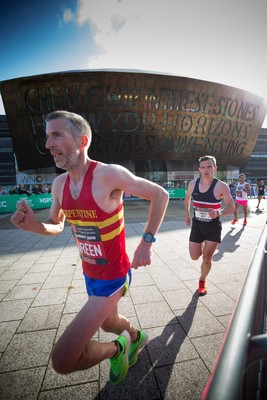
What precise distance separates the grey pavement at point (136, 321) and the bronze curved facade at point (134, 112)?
27939 millimetres

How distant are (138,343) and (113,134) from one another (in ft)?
103

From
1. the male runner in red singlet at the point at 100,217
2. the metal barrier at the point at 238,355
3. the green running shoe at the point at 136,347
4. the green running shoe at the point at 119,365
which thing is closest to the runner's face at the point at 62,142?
the male runner in red singlet at the point at 100,217

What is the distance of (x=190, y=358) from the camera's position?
2.21 metres

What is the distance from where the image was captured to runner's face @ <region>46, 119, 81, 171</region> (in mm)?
1743

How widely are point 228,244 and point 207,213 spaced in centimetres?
345

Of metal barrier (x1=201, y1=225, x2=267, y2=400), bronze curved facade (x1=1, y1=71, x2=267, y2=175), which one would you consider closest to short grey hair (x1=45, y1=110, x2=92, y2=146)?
metal barrier (x1=201, y1=225, x2=267, y2=400)

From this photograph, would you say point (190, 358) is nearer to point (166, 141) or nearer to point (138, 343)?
point (138, 343)

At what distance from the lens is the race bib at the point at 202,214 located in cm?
367

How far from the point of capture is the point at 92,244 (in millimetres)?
1875

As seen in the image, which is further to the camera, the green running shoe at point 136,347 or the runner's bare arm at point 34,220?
the green running shoe at point 136,347

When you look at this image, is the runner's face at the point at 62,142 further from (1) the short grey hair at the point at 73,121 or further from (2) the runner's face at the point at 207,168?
(2) the runner's face at the point at 207,168

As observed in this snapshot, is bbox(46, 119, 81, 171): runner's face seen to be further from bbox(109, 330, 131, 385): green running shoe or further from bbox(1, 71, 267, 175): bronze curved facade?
bbox(1, 71, 267, 175): bronze curved facade

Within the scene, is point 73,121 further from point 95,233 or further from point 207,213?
point 207,213

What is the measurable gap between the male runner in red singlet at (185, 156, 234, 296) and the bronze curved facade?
93.8 ft
